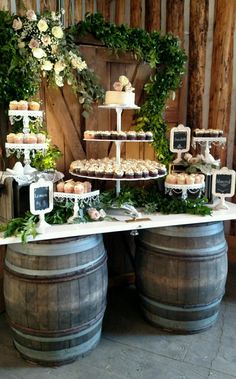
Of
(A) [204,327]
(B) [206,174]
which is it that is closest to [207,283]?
(A) [204,327]

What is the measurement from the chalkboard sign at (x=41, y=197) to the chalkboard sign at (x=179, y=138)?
1347 mm

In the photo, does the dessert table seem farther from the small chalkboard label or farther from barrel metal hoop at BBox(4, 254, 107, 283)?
the small chalkboard label

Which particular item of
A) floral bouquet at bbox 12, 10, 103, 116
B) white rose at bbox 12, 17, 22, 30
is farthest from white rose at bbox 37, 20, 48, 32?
white rose at bbox 12, 17, 22, 30

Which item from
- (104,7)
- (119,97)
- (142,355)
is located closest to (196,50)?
(104,7)

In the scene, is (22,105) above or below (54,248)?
above

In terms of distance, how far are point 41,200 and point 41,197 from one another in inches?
0.8

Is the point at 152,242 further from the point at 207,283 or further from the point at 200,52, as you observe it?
the point at 200,52

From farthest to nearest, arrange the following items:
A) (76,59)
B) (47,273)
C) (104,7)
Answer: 1. (104,7)
2. (76,59)
3. (47,273)

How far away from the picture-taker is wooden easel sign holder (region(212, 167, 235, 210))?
269 centimetres

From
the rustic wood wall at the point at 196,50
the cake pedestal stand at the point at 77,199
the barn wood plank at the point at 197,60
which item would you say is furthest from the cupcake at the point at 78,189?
the barn wood plank at the point at 197,60

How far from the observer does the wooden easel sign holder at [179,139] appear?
3078 millimetres

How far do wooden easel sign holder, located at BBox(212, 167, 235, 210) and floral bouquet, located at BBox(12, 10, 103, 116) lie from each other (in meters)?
1.23

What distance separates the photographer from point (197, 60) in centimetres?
352

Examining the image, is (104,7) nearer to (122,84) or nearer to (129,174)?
(122,84)
